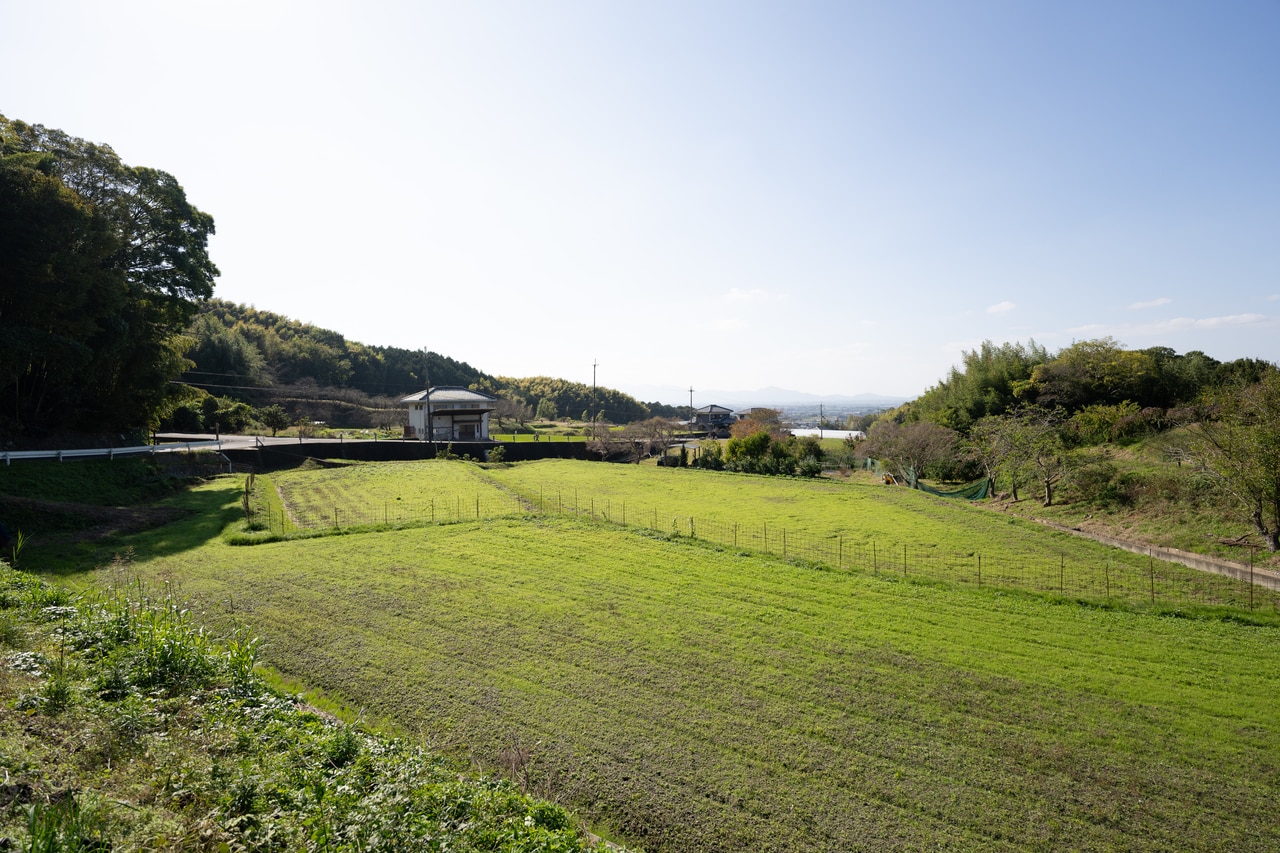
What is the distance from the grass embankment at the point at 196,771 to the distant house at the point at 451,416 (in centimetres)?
3428

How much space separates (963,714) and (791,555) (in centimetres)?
662

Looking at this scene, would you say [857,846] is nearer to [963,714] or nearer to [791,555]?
[963,714]

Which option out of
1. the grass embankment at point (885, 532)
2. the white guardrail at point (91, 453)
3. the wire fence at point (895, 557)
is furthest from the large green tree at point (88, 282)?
the grass embankment at point (885, 532)

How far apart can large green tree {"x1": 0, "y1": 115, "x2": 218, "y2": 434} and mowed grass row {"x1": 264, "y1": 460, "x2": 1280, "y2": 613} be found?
6527 mm

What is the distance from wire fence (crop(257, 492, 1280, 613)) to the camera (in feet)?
33.0

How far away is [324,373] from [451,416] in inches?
920

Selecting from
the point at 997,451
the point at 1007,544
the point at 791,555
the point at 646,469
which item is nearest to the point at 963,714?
the point at 791,555

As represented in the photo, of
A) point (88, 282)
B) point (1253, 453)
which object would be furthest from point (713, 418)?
point (88, 282)

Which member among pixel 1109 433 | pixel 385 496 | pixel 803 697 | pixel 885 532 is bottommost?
pixel 803 697

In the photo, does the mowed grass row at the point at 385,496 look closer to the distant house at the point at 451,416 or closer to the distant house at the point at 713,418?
the distant house at the point at 451,416

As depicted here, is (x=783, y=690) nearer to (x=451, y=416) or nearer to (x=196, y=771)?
(x=196, y=771)

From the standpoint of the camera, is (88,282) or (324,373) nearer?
(88,282)

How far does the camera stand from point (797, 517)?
693 inches

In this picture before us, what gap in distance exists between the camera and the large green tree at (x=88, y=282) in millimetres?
15359
